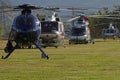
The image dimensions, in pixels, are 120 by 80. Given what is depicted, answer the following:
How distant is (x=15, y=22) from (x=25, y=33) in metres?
0.85

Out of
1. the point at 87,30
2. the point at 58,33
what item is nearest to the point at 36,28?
the point at 58,33

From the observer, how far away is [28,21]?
80.7 ft

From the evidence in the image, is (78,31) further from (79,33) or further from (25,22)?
(25,22)

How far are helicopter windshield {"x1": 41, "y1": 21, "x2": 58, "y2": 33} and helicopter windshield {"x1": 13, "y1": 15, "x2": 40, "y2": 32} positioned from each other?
48.4 feet

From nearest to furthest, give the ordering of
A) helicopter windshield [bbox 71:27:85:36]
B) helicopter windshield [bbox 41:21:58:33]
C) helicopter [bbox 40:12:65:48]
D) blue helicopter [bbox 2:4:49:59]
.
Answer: blue helicopter [bbox 2:4:49:59] → helicopter [bbox 40:12:65:48] → helicopter windshield [bbox 41:21:58:33] → helicopter windshield [bbox 71:27:85:36]

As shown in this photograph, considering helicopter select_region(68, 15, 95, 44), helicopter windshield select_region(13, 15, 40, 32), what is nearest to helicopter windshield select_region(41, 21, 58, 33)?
helicopter select_region(68, 15, 95, 44)

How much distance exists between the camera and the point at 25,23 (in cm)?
2455

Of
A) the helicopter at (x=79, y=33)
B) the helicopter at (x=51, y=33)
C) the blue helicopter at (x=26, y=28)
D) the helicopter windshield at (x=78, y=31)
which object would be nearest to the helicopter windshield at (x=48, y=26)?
the helicopter at (x=51, y=33)

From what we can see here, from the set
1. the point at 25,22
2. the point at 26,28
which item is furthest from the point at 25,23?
the point at 26,28

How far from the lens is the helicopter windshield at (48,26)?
1563 inches

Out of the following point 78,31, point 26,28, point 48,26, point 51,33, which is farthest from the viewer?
point 78,31

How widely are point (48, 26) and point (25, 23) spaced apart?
15377 millimetres

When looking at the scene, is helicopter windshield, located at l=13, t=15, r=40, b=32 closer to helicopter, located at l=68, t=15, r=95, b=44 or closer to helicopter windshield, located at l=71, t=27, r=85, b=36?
helicopter, located at l=68, t=15, r=95, b=44

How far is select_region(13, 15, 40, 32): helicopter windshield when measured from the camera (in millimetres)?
24484
